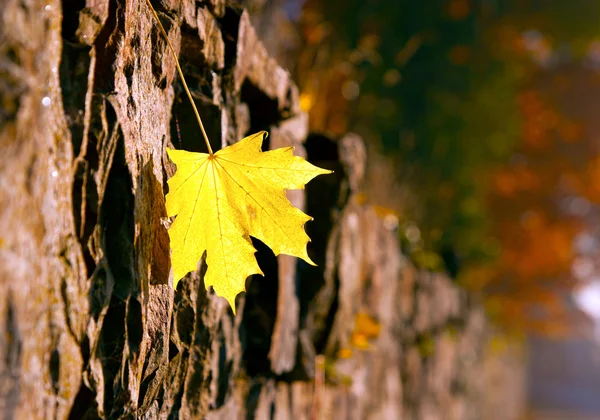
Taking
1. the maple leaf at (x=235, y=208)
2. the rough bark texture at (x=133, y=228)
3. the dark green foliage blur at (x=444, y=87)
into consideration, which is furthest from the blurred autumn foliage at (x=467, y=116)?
the maple leaf at (x=235, y=208)

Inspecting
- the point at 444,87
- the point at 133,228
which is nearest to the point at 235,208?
the point at 133,228

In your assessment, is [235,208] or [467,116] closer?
[235,208]

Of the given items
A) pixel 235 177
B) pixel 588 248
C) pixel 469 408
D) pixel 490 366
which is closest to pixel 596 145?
pixel 588 248

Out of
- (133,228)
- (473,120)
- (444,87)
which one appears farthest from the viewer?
(473,120)

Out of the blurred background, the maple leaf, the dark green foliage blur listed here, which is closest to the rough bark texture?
the maple leaf

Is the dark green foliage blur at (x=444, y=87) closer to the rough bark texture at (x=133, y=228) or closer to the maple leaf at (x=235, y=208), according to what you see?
the rough bark texture at (x=133, y=228)

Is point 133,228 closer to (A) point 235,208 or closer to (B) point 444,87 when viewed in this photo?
(A) point 235,208

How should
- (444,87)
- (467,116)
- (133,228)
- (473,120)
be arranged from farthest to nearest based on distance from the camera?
(473,120)
(467,116)
(444,87)
(133,228)
